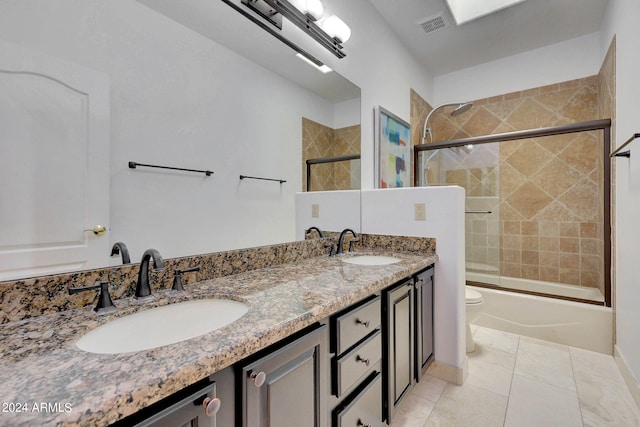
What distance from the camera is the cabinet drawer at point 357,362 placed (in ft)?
3.33

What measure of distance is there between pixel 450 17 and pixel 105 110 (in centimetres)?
265

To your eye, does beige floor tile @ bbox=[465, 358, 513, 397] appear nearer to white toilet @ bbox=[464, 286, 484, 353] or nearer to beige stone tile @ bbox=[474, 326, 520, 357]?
white toilet @ bbox=[464, 286, 484, 353]

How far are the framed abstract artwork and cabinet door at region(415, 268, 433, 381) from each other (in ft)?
3.08

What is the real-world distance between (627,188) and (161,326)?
8.40 ft

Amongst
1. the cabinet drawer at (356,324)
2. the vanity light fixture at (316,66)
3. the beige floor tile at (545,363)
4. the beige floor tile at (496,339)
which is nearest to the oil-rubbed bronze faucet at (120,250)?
the cabinet drawer at (356,324)

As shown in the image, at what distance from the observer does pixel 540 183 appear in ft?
9.91

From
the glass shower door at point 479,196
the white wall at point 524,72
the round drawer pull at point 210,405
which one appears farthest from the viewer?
the glass shower door at point 479,196

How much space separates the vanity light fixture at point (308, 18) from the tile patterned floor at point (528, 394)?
2.14 m

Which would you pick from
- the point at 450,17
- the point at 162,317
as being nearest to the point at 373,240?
the point at 162,317

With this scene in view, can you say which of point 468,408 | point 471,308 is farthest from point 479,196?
point 468,408

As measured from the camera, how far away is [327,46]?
5.86 ft

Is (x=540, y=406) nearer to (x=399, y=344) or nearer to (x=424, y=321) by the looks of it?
(x=424, y=321)

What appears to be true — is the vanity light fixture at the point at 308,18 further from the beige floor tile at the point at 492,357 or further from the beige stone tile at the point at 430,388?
the beige floor tile at the point at 492,357

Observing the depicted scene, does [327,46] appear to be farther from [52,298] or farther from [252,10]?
[52,298]
